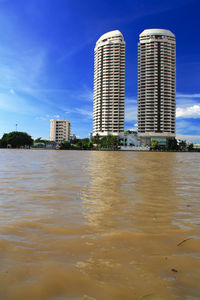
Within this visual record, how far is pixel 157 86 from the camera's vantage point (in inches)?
4289

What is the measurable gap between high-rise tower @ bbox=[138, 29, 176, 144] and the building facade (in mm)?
56714

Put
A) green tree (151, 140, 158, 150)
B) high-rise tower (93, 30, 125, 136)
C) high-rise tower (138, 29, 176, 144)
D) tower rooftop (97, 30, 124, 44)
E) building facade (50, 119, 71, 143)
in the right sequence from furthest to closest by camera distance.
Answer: building facade (50, 119, 71, 143) → tower rooftop (97, 30, 124, 44) → high-rise tower (93, 30, 125, 136) → high-rise tower (138, 29, 176, 144) → green tree (151, 140, 158, 150)

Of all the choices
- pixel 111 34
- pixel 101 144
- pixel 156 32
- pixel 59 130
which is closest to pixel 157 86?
pixel 156 32

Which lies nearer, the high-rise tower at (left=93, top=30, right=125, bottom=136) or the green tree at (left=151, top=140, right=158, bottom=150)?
the green tree at (left=151, top=140, right=158, bottom=150)

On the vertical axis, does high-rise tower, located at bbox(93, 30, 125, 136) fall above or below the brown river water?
above

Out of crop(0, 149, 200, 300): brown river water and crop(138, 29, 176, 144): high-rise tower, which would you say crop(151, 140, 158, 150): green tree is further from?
crop(0, 149, 200, 300): brown river water

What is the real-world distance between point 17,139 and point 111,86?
177 feet

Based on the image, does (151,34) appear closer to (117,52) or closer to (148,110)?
(117,52)

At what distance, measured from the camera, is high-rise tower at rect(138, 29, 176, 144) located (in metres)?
109

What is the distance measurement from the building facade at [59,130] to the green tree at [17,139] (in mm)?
35648

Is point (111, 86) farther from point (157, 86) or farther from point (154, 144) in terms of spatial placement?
point (154, 144)

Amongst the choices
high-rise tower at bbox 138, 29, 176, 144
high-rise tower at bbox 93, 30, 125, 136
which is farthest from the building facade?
high-rise tower at bbox 138, 29, 176, 144

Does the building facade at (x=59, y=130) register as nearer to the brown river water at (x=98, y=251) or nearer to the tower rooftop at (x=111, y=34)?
the tower rooftop at (x=111, y=34)

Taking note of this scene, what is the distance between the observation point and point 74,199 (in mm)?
4453
